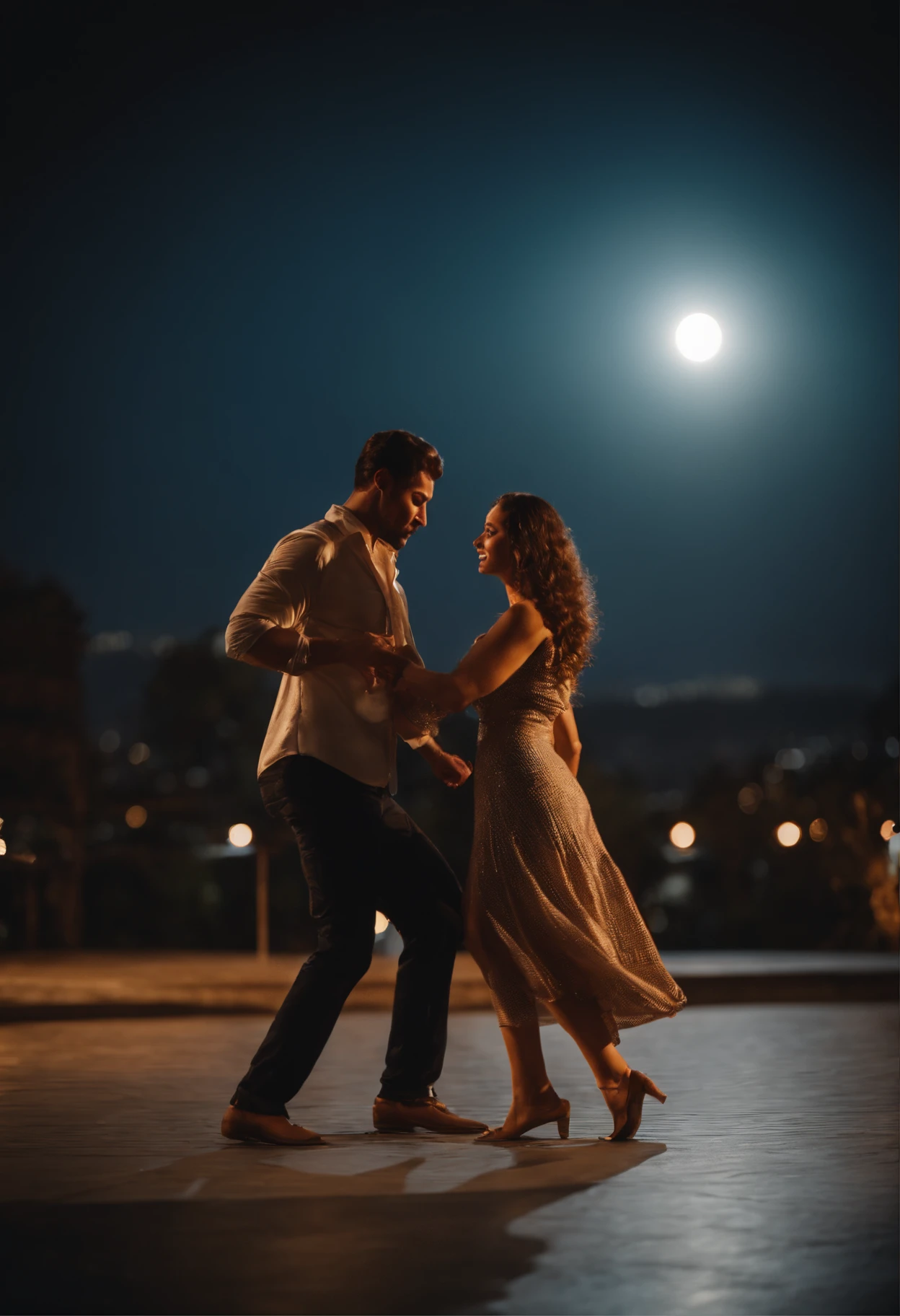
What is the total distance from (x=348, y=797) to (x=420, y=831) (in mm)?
258

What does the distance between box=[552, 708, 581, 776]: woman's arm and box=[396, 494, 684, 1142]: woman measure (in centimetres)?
6

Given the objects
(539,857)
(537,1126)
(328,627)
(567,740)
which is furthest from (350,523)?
(537,1126)

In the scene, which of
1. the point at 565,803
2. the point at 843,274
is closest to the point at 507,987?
the point at 565,803

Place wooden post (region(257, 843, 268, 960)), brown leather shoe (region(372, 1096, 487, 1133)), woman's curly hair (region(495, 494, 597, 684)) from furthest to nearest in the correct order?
wooden post (region(257, 843, 268, 960)) → woman's curly hair (region(495, 494, 597, 684)) → brown leather shoe (region(372, 1096, 487, 1133))

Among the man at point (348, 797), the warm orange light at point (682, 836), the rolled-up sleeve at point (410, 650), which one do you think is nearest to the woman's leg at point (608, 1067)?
the man at point (348, 797)

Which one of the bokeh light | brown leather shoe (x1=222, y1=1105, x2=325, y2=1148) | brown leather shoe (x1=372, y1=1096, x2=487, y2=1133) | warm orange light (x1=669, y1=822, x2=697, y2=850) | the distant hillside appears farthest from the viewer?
the distant hillside

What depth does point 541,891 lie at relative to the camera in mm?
4062

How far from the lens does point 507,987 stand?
160 inches

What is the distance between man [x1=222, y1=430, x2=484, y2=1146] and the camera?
392cm

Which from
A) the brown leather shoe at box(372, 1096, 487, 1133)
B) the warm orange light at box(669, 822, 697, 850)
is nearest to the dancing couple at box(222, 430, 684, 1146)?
the brown leather shoe at box(372, 1096, 487, 1133)

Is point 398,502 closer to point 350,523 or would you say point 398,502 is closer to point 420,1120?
point 350,523

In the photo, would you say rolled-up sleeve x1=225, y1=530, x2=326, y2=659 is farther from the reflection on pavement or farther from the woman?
the reflection on pavement

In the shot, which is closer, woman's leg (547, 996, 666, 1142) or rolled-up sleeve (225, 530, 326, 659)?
woman's leg (547, 996, 666, 1142)

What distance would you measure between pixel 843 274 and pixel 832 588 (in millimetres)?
49682
